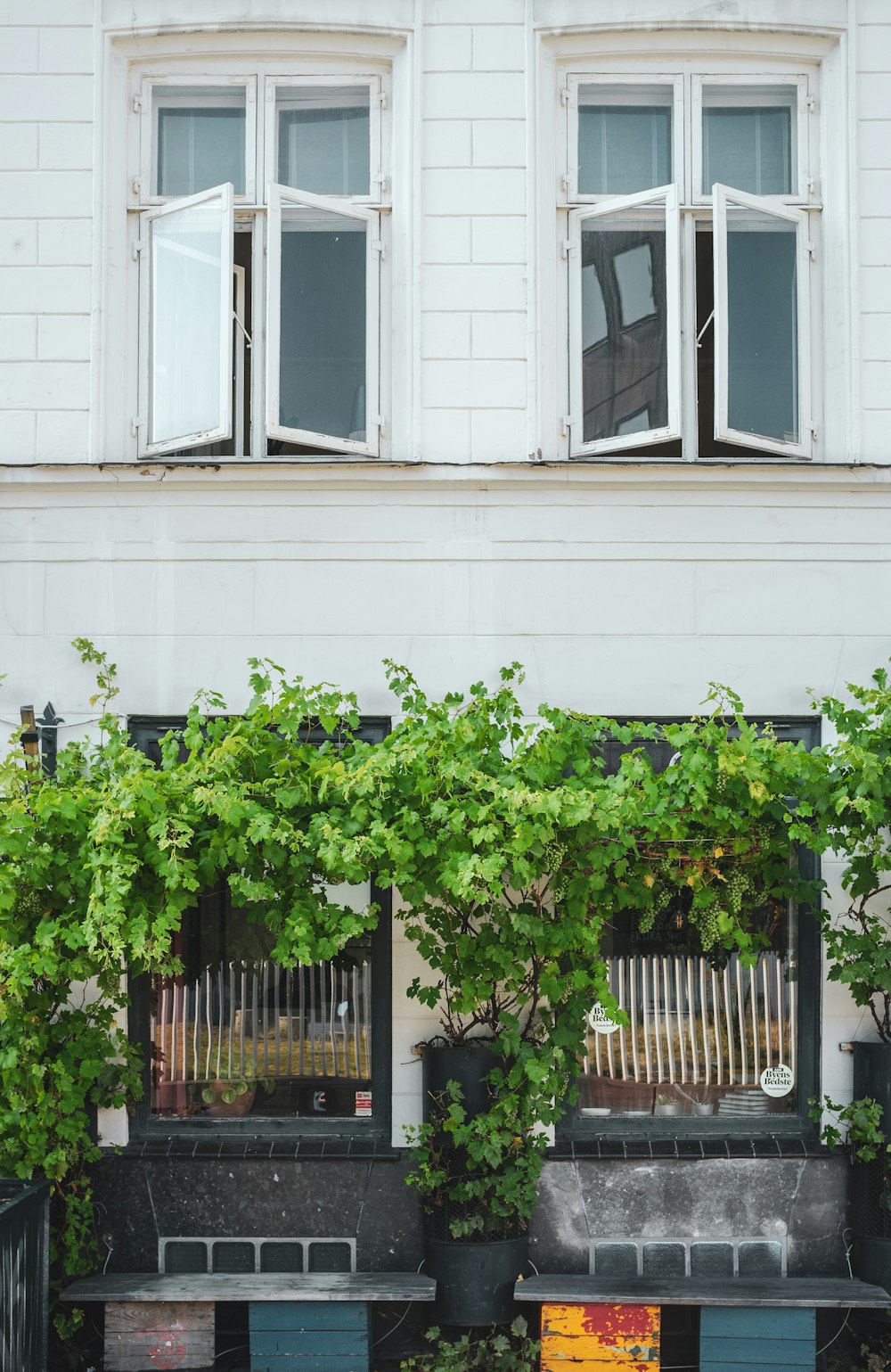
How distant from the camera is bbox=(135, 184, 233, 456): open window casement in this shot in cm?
691

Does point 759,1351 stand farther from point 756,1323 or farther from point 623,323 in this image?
point 623,323

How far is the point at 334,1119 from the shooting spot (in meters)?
6.77

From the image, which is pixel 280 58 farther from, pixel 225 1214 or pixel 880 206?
pixel 225 1214

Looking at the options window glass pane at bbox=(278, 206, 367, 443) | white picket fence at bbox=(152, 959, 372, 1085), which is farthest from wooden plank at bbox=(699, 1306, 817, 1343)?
window glass pane at bbox=(278, 206, 367, 443)

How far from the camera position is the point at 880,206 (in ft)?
23.1

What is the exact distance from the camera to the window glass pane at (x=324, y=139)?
731cm

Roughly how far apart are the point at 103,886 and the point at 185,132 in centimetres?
411

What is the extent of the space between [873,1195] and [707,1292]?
0.92 m

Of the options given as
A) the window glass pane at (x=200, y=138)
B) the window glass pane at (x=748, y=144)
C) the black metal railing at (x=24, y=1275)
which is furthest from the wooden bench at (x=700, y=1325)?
the window glass pane at (x=200, y=138)

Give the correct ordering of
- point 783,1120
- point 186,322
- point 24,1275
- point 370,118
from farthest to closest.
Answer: point 370,118, point 186,322, point 783,1120, point 24,1275

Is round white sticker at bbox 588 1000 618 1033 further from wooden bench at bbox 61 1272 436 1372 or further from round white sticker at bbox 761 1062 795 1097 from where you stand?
wooden bench at bbox 61 1272 436 1372

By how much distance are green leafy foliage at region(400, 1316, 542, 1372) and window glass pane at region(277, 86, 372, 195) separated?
565cm

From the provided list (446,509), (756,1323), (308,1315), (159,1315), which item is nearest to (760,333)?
(446,509)

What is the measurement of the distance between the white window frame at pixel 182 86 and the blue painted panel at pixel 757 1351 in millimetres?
5998
